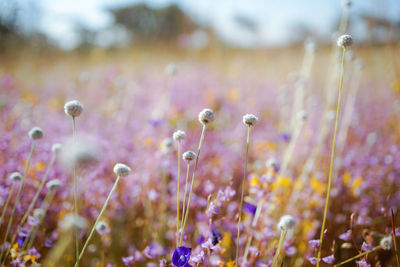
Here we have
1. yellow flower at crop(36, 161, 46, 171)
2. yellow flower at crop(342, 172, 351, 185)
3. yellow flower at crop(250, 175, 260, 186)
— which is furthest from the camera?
yellow flower at crop(342, 172, 351, 185)

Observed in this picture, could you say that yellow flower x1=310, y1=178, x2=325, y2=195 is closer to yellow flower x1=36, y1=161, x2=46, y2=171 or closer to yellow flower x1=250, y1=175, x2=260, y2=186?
yellow flower x1=250, y1=175, x2=260, y2=186

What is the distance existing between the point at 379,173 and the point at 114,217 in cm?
170

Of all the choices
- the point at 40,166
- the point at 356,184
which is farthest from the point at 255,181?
the point at 40,166

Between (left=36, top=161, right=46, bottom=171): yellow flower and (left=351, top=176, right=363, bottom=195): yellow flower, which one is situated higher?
(left=351, top=176, right=363, bottom=195): yellow flower

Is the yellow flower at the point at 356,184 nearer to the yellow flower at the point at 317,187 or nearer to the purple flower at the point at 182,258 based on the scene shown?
the yellow flower at the point at 317,187

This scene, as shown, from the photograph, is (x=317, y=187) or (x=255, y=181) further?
(x=317, y=187)

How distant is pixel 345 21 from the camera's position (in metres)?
1.61

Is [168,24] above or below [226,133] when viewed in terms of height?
above

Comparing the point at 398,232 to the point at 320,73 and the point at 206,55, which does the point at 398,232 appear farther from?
the point at 206,55

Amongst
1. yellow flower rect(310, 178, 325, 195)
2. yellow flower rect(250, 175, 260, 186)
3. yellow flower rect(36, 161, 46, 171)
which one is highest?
yellow flower rect(310, 178, 325, 195)

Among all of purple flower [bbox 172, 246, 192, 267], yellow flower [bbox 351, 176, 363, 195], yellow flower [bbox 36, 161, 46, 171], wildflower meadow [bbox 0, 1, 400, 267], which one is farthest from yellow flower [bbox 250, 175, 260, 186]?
yellow flower [bbox 36, 161, 46, 171]

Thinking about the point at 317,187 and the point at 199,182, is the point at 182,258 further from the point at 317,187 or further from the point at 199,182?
the point at 317,187

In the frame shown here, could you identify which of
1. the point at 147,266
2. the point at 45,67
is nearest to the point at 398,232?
the point at 147,266

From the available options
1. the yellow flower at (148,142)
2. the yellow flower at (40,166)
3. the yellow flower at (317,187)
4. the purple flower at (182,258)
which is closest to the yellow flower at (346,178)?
the yellow flower at (317,187)
